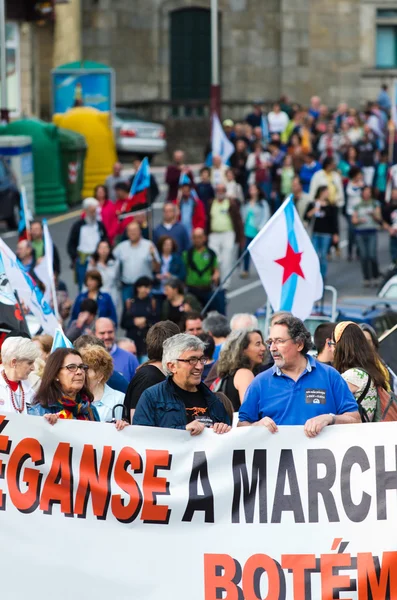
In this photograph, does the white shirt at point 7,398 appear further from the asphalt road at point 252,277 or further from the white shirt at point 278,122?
the white shirt at point 278,122

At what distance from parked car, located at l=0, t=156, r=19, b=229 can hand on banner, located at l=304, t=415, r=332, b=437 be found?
63.7ft

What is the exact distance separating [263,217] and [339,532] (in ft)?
54.7

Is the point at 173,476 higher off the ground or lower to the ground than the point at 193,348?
lower

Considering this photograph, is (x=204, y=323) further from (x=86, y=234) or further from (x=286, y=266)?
(x=86, y=234)

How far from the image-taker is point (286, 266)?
1247cm

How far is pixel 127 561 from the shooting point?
8.06 meters

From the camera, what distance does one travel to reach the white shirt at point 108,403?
940 cm

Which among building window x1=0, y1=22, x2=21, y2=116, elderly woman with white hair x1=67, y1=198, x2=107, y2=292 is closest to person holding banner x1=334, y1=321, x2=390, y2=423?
elderly woman with white hair x1=67, y1=198, x2=107, y2=292

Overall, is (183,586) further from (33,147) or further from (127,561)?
(33,147)

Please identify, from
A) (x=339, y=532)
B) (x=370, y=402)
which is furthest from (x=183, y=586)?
(x=370, y=402)

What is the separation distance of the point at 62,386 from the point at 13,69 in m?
28.7

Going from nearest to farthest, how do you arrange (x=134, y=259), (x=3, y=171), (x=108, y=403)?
(x=108, y=403)
(x=134, y=259)
(x=3, y=171)

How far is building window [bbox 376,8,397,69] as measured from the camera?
51.0 m

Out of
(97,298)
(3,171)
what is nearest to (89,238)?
(97,298)
